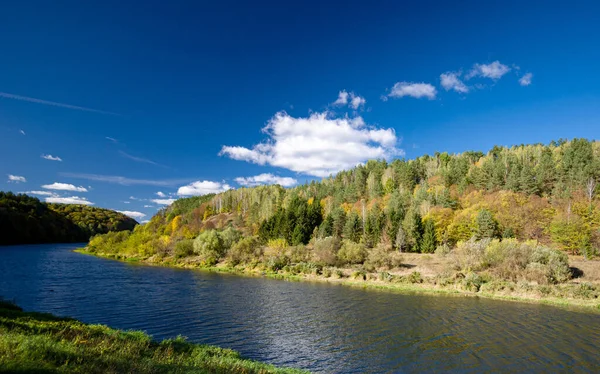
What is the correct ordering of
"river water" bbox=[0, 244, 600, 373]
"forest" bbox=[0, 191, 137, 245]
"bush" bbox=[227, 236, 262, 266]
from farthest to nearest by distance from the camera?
"forest" bbox=[0, 191, 137, 245] → "bush" bbox=[227, 236, 262, 266] → "river water" bbox=[0, 244, 600, 373]

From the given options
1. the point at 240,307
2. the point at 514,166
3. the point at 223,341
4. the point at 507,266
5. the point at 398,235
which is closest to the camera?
the point at 223,341

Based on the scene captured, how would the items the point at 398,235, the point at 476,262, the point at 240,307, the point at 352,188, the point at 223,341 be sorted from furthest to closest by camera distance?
the point at 352,188 < the point at 398,235 < the point at 476,262 < the point at 240,307 < the point at 223,341

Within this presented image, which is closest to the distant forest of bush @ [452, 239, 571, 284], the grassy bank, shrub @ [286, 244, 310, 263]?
shrub @ [286, 244, 310, 263]

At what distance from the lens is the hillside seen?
201 feet

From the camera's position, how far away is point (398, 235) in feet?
313

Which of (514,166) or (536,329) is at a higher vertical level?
(514,166)

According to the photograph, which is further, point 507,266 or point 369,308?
point 507,266

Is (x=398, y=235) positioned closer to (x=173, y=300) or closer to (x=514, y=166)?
(x=514, y=166)

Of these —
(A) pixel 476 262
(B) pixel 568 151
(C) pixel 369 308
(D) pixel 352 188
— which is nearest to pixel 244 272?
(C) pixel 369 308

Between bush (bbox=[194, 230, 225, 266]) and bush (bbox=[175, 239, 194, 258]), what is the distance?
124 inches

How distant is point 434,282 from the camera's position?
6116cm

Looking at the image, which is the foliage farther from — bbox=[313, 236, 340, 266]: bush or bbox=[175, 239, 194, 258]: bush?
bbox=[313, 236, 340, 266]: bush

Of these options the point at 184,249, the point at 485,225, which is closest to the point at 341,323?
the point at 485,225

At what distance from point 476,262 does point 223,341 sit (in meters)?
57.0
